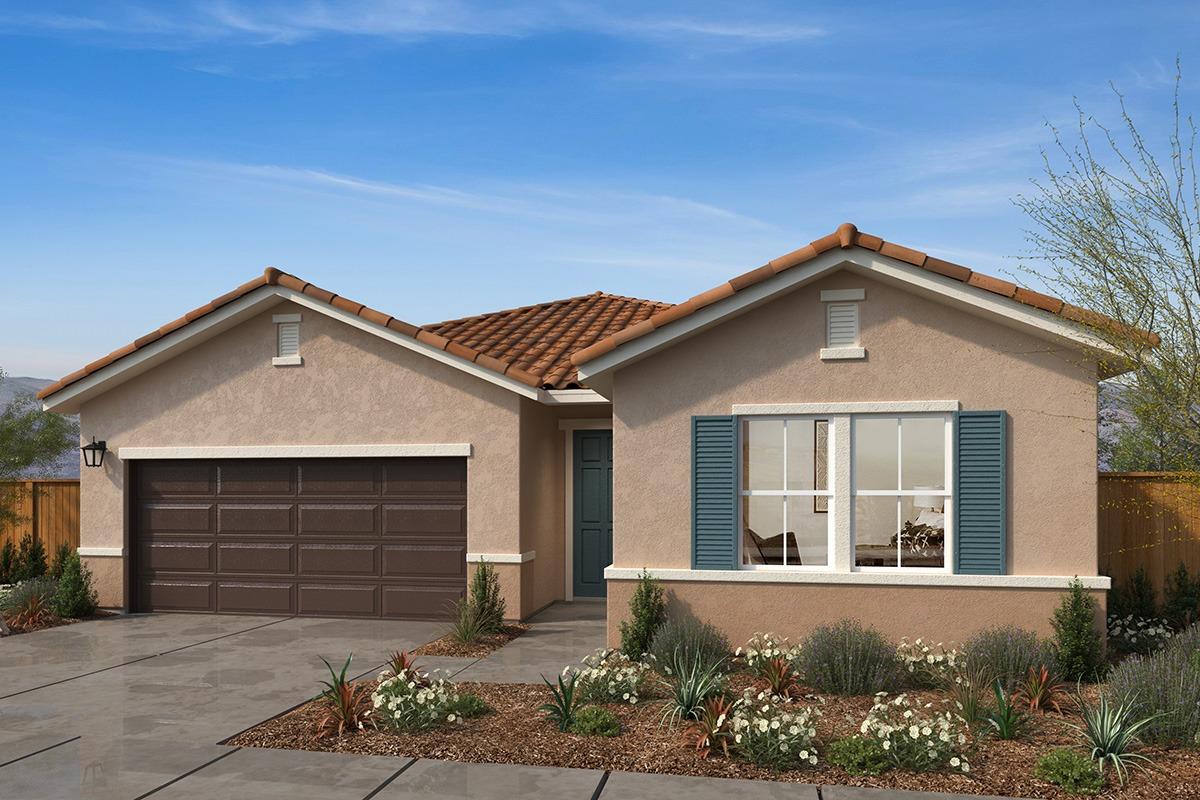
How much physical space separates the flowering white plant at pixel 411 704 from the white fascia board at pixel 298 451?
16.5ft

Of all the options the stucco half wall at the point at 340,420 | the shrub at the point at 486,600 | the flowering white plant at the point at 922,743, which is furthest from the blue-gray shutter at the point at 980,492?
the stucco half wall at the point at 340,420

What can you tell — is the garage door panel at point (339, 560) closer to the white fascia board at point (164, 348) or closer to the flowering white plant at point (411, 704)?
the white fascia board at point (164, 348)

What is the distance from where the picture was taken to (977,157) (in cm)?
1341

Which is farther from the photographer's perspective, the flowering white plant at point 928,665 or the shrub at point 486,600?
the shrub at point 486,600

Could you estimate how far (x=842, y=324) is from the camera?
10.6 m

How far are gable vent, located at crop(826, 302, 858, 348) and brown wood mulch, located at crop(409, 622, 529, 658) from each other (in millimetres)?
4879

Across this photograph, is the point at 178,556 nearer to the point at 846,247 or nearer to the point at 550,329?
the point at 550,329

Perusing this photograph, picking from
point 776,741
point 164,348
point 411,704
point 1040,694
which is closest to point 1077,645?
point 1040,694

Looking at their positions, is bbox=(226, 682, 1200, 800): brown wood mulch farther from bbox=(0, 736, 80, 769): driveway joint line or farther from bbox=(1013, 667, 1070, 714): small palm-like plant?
bbox=(0, 736, 80, 769): driveway joint line

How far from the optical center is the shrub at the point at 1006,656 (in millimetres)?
9031

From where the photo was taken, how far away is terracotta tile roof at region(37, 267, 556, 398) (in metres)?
12.7

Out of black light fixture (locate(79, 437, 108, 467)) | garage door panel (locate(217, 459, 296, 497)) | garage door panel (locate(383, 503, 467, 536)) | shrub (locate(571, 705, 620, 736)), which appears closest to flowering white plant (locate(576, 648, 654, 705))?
shrub (locate(571, 705, 620, 736))

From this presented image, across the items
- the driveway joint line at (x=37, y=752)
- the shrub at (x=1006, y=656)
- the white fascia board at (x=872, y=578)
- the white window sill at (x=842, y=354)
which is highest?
the white window sill at (x=842, y=354)

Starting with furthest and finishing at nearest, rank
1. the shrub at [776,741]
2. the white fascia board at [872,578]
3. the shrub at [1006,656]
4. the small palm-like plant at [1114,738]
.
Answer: the white fascia board at [872,578] < the shrub at [1006,656] < the shrub at [776,741] < the small palm-like plant at [1114,738]
